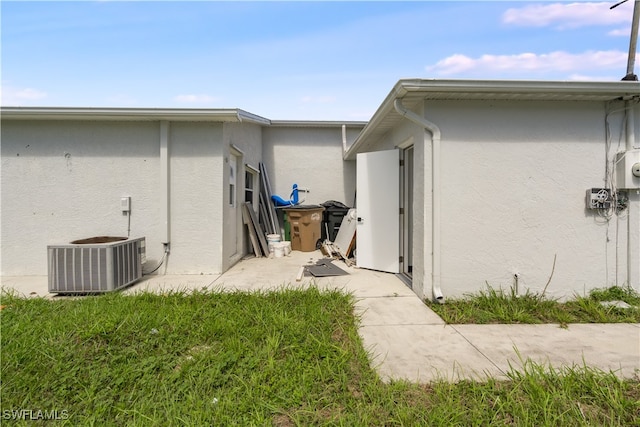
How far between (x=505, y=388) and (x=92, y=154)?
6792 mm

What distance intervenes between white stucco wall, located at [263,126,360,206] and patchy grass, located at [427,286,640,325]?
5.89 meters

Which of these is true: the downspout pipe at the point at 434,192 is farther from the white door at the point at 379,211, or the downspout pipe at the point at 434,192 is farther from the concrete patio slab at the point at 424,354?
the white door at the point at 379,211

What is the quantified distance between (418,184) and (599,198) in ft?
8.07

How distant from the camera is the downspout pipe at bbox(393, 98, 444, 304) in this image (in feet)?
12.2

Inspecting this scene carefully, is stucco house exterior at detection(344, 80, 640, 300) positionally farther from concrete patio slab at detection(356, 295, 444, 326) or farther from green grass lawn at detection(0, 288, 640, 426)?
green grass lawn at detection(0, 288, 640, 426)

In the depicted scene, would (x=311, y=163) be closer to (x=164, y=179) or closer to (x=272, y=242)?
(x=272, y=242)

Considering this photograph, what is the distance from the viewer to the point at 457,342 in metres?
2.76

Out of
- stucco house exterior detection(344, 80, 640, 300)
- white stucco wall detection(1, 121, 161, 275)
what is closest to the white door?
stucco house exterior detection(344, 80, 640, 300)

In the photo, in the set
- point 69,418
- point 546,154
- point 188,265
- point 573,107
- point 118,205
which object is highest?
point 573,107

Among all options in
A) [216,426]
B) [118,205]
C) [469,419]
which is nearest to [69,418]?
[216,426]

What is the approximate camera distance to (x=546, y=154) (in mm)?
3859

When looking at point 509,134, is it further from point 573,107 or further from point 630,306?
point 630,306

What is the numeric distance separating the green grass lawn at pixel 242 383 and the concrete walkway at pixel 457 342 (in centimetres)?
18

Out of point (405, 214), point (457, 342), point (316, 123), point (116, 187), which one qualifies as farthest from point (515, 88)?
point (116, 187)
